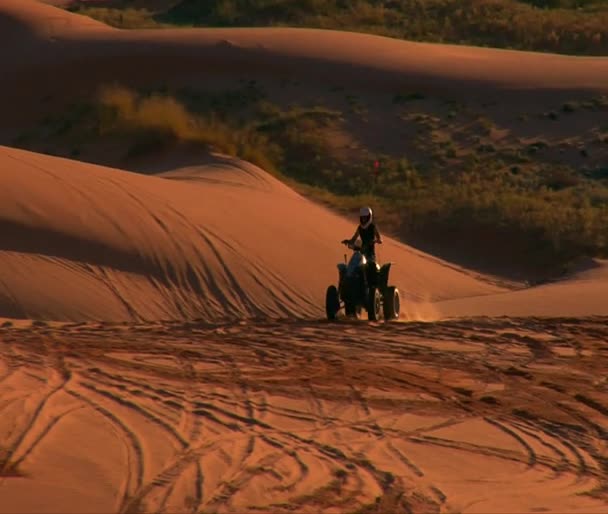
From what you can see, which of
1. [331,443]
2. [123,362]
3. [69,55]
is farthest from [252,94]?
[331,443]

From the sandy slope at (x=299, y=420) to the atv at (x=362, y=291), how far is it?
563 mm

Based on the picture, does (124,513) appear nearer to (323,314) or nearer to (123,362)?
(123,362)

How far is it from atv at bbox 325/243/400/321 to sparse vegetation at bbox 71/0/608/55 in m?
35.8

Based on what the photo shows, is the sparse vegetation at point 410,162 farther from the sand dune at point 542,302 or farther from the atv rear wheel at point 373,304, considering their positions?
the atv rear wheel at point 373,304

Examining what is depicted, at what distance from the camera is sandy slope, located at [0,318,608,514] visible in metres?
9.87

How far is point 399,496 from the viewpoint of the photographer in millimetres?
9914

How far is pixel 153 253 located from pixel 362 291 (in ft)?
14.7

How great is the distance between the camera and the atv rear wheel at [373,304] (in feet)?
59.6

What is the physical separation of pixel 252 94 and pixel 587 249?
45.3 ft

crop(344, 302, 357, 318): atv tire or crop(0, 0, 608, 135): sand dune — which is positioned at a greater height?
crop(0, 0, 608, 135): sand dune

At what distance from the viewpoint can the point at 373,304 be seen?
59.7 ft

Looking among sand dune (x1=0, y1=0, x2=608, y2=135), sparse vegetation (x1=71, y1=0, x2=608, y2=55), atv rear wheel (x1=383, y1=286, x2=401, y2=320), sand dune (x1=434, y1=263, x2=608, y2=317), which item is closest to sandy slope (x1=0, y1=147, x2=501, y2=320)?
sand dune (x1=434, y1=263, x2=608, y2=317)

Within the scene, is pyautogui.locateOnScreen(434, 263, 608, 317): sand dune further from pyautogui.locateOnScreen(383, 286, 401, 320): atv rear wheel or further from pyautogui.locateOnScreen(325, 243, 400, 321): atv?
pyautogui.locateOnScreen(325, 243, 400, 321): atv

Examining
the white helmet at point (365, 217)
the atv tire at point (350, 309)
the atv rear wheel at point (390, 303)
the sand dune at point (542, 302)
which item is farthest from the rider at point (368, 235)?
the sand dune at point (542, 302)
